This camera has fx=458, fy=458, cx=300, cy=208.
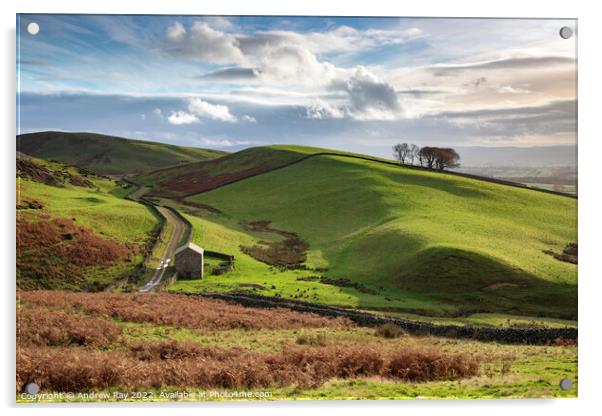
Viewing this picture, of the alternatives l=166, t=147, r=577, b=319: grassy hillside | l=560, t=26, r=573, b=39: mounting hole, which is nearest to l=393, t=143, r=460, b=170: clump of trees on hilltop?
l=166, t=147, r=577, b=319: grassy hillside

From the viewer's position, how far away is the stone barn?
27422 mm

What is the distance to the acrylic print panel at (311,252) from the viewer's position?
617 inches

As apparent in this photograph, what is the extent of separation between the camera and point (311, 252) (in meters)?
32.9

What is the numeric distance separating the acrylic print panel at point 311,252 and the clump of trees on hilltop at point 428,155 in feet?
0.92

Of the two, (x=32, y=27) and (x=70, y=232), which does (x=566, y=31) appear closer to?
(x=32, y=27)

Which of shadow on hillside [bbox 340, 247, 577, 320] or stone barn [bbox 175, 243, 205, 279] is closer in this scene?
shadow on hillside [bbox 340, 247, 577, 320]

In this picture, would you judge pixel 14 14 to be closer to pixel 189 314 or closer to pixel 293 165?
pixel 189 314

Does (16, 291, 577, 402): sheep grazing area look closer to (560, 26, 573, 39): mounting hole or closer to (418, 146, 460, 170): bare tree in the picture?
(418, 146, 460, 170): bare tree

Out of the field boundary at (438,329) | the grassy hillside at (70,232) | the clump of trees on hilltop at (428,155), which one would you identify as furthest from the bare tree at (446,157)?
the grassy hillside at (70,232)

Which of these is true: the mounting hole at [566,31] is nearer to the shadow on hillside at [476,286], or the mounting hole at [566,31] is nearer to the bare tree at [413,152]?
the bare tree at [413,152]

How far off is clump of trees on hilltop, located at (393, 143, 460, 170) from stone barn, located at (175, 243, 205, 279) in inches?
518

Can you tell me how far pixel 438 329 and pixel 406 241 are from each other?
10808 mm

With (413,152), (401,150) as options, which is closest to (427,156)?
(413,152)
